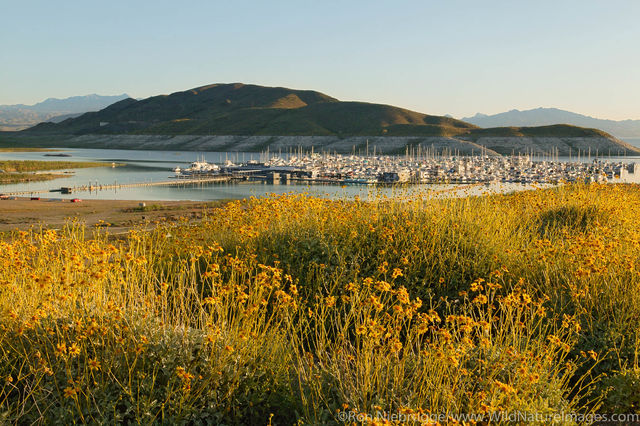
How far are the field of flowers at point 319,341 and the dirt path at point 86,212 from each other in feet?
69.6

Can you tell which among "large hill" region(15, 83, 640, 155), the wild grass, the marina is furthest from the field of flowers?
"large hill" region(15, 83, 640, 155)

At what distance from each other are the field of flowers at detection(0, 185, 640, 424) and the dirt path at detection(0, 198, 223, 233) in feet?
69.6

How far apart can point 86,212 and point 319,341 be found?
33127 millimetres

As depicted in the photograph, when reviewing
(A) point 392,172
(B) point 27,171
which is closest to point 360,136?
(A) point 392,172

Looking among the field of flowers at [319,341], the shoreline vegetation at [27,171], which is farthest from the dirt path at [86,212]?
the shoreline vegetation at [27,171]

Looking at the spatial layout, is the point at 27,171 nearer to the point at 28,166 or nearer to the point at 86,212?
the point at 28,166

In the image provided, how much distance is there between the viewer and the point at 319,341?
15.6 feet

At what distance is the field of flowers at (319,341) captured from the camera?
13.5 ft

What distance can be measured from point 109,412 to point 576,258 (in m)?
6.21

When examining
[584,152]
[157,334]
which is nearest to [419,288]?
[157,334]

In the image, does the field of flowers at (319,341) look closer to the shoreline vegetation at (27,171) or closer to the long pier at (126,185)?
the long pier at (126,185)

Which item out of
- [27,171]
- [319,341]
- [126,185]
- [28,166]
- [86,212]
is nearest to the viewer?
[319,341]

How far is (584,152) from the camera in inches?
5012

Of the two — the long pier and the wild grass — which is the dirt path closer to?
the long pier
